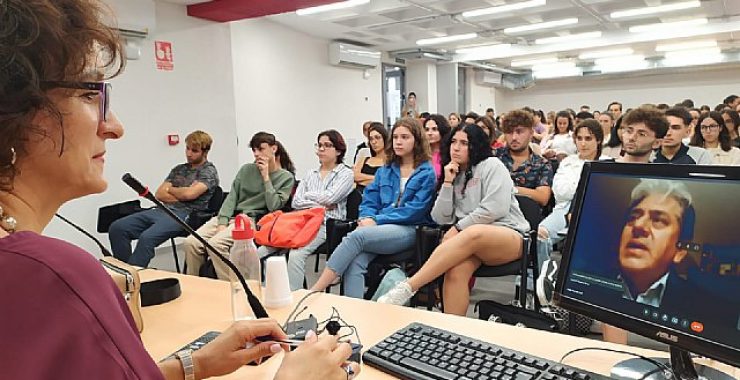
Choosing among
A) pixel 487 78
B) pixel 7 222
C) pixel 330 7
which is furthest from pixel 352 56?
pixel 7 222

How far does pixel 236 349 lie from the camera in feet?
3.29

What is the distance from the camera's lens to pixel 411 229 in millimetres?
3102

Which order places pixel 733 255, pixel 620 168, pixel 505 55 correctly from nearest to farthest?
pixel 733 255 < pixel 620 168 < pixel 505 55

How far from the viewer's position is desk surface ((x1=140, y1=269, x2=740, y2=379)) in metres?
1.07

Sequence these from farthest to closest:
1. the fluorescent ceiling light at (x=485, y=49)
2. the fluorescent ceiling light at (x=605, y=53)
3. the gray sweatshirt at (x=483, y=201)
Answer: the fluorescent ceiling light at (x=605, y=53), the fluorescent ceiling light at (x=485, y=49), the gray sweatshirt at (x=483, y=201)

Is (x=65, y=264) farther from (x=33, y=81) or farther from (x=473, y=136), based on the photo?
(x=473, y=136)

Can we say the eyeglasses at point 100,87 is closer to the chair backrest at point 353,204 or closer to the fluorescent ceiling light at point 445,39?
the chair backrest at point 353,204

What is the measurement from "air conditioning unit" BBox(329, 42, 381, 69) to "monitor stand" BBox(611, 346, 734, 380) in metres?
7.34

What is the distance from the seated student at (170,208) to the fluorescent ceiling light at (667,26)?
716 centimetres

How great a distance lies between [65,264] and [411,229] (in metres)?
2.61

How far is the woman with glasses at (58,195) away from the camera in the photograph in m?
0.53

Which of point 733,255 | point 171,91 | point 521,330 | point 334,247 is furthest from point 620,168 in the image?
point 171,91

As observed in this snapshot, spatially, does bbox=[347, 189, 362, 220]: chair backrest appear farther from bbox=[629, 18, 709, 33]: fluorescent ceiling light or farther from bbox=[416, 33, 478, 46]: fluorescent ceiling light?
bbox=[629, 18, 709, 33]: fluorescent ceiling light

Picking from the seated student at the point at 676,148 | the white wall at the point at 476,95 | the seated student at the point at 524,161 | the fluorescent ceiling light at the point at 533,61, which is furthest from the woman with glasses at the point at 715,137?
the white wall at the point at 476,95
